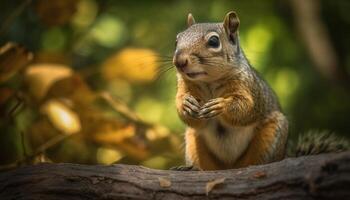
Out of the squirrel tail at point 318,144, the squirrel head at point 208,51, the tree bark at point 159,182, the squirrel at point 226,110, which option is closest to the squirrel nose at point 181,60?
the squirrel head at point 208,51

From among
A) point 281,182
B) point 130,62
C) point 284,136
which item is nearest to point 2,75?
point 130,62

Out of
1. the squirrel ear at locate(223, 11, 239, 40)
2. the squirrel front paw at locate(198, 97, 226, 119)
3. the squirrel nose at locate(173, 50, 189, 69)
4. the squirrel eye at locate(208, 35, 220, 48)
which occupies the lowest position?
the squirrel front paw at locate(198, 97, 226, 119)

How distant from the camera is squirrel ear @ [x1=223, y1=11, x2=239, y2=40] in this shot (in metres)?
2.71

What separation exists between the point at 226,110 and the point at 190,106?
15 centimetres

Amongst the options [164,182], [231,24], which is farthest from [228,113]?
[164,182]

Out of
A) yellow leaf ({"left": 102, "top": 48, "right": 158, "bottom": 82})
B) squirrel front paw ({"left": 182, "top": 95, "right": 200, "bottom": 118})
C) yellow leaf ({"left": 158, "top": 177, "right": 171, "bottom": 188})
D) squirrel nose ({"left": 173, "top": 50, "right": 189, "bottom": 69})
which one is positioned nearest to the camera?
yellow leaf ({"left": 158, "top": 177, "right": 171, "bottom": 188})

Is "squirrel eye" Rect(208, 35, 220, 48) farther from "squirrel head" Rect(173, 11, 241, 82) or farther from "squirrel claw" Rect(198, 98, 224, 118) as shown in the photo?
"squirrel claw" Rect(198, 98, 224, 118)

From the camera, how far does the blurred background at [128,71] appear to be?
3.02 meters

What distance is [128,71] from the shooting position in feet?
10.6

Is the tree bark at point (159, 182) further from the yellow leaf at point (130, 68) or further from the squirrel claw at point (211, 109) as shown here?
the yellow leaf at point (130, 68)

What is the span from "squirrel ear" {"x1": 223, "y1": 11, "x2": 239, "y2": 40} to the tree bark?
2.56 ft

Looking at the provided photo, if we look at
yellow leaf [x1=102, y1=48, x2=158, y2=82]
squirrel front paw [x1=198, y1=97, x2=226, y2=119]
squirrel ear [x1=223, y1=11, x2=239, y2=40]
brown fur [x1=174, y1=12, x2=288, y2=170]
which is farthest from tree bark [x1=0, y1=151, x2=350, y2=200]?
yellow leaf [x1=102, y1=48, x2=158, y2=82]

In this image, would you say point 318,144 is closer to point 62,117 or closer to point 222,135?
point 222,135

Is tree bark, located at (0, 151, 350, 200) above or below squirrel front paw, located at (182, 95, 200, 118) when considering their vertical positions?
below
